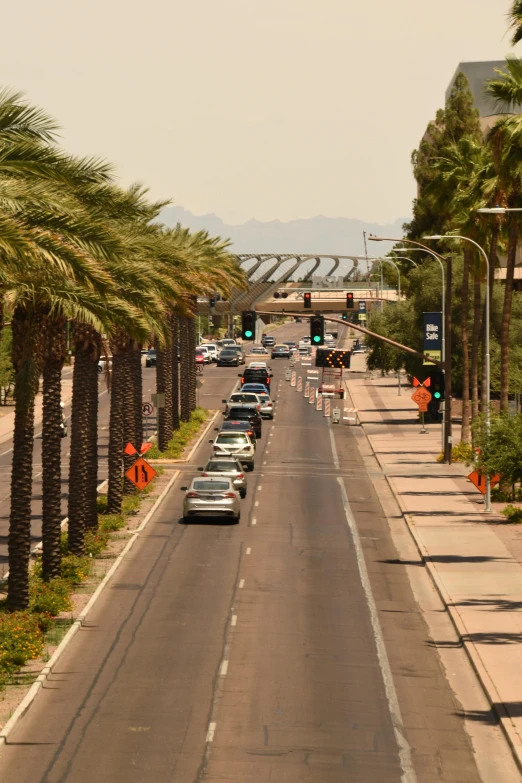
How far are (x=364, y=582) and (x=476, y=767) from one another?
15024 mm

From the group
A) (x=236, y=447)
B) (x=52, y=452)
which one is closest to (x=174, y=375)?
(x=236, y=447)

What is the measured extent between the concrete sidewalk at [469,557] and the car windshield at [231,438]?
6599mm

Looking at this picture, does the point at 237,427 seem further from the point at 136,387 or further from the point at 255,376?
the point at 255,376

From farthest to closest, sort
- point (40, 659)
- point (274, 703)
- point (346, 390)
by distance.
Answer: point (346, 390)
point (40, 659)
point (274, 703)

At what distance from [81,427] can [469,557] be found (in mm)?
11150

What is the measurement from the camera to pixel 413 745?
1892 cm

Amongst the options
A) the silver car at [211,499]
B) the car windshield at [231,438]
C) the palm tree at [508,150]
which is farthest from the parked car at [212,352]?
the silver car at [211,499]

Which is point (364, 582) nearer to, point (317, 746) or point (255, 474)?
point (317, 746)

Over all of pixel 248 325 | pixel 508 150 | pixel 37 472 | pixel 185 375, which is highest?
pixel 508 150

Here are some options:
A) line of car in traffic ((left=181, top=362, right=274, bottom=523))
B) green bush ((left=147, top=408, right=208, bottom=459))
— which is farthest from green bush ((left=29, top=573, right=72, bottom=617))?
green bush ((left=147, top=408, right=208, bottom=459))

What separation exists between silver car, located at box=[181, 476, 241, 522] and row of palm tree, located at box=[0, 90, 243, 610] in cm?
272

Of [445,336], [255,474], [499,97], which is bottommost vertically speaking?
[255,474]

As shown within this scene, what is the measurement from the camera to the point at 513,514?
44031 millimetres

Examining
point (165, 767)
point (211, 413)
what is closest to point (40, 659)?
point (165, 767)
